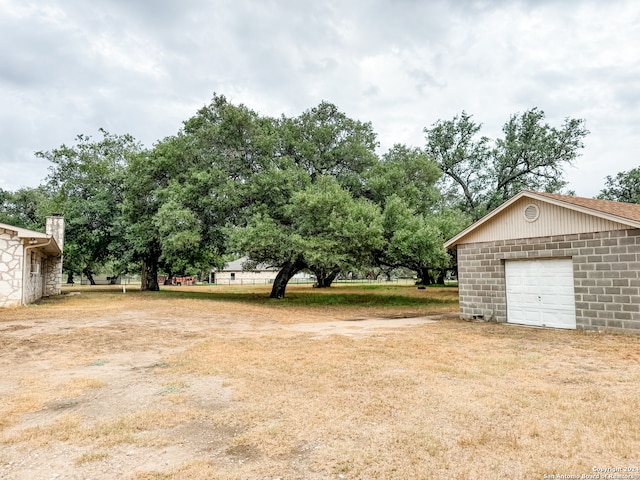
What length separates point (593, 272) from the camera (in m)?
10.1

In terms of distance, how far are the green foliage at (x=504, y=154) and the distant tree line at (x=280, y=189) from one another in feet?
0.33

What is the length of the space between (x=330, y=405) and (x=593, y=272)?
9.01m

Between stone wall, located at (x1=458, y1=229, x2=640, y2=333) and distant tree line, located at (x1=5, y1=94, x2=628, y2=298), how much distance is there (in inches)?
173

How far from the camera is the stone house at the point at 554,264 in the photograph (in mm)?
9680

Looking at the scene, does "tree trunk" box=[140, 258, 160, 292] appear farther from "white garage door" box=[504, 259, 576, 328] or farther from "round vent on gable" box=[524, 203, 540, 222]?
"round vent on gable" box=[524, 203, 540, 222]

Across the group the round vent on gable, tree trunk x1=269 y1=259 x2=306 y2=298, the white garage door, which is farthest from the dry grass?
tree trunk x1=269 y1=259 x2=306 y2=298

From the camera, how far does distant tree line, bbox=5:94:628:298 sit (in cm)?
1705

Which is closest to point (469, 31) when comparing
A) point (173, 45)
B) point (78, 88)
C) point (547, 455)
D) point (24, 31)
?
point (173, 45)

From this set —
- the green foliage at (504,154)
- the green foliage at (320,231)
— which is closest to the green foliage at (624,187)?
the green foliage at (504,154)

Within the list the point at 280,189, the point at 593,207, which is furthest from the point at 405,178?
the point at 593,207

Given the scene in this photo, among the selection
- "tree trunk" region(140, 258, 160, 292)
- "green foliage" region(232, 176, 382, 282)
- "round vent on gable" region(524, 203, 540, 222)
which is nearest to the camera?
"round vent on gable" region(524, 203, 540, 222)

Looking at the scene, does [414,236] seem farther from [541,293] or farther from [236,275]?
[236,275]

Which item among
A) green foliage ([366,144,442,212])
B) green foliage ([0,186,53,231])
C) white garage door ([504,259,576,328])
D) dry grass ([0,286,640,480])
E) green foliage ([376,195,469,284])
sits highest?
green foliage ([0,186,53,231])

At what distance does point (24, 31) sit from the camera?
14375 millimetres
